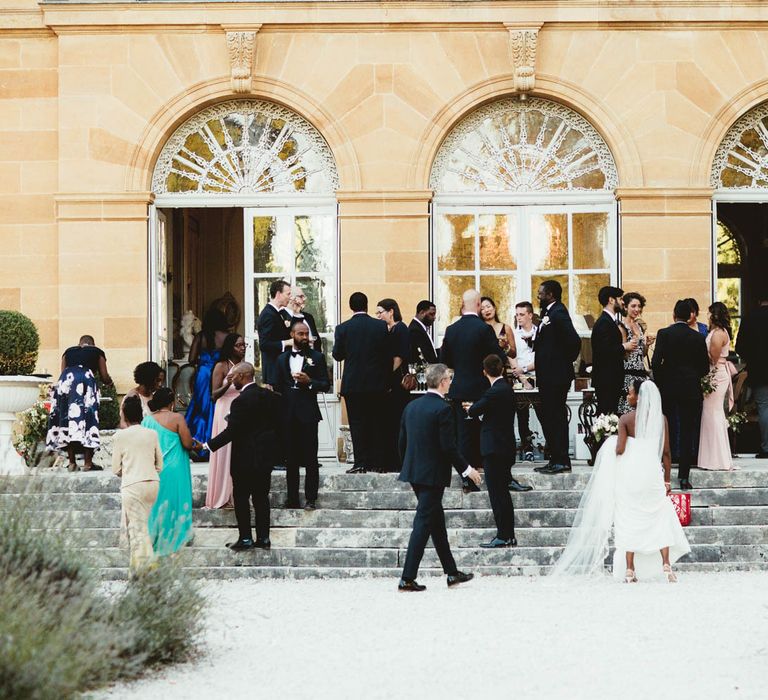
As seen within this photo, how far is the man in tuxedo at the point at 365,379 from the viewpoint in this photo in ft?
46.2

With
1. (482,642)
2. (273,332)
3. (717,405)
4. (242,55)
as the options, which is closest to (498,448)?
(273,332)

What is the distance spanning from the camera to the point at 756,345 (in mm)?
16234

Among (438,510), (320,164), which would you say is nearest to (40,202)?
(320,164)

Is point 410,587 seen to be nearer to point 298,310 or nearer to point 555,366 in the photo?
point 555,366

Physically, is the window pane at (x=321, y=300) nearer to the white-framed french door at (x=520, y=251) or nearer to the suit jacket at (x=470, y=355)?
the white-framed french door at (x=520, y=251)

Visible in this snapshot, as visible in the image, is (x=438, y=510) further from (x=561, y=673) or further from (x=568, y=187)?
(x=568, y=187)

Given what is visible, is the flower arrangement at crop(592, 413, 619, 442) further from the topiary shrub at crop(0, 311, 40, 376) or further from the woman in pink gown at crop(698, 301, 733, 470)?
the topiary shrub at crop(0, 311, 40, 376)

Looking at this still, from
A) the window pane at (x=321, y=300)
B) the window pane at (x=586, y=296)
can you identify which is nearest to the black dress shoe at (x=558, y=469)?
the window pane at (x=586, y=296)

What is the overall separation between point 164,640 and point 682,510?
5.95 m

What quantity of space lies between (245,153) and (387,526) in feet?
20.6

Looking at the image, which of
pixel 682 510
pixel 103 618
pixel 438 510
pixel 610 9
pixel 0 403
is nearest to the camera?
pixel 103 618

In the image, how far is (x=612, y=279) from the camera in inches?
696

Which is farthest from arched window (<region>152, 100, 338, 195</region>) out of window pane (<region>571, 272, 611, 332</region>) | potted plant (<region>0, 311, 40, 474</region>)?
potted plant (<region>0, 311, 40, 474</region>)

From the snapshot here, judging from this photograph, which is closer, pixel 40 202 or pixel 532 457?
pixel 532 457
